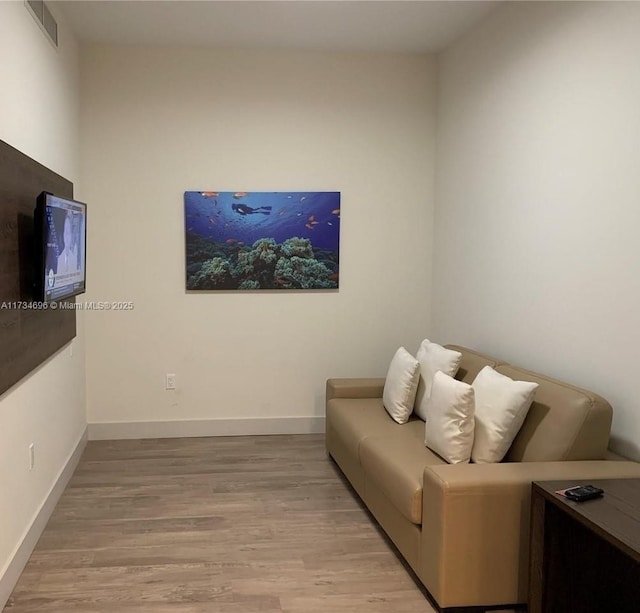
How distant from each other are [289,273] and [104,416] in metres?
1.76

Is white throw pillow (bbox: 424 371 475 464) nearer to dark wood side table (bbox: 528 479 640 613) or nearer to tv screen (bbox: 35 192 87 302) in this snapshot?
dark wood side table (bbox: 528 479 640 613)

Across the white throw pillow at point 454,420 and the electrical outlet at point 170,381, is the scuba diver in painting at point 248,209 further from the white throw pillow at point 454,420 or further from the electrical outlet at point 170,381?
the white throw pillow at point 454,420

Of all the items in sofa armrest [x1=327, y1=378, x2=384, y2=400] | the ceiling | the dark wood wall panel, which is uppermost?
the ceiling

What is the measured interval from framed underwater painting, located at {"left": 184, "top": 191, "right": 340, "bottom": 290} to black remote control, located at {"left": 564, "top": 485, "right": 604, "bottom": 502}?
300cm

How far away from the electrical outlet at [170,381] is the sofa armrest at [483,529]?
285 centimetres

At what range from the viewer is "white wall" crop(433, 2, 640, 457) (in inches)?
114

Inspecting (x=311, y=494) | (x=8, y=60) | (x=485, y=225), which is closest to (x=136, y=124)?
(x=8, y=60)

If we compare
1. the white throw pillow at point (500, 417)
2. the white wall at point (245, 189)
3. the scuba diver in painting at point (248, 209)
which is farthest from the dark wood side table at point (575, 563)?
the scuba diver in painting at point (248, 209)

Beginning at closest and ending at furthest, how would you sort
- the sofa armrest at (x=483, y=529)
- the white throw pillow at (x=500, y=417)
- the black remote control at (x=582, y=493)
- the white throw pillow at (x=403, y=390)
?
the black remote control at (x=582, y=493), the sofa armrest at (x=483, y=529), the white throw pillow at (x=500, y=417), the white throw pillow at (x=403, y=390)

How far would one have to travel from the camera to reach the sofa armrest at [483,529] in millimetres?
2555

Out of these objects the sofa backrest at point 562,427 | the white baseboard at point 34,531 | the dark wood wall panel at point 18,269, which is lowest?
the white baseboard at point 34,531

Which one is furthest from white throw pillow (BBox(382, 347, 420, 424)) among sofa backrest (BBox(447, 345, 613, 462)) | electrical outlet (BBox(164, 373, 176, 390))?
electrical outlet (BBox(164, 373, 176, 390))

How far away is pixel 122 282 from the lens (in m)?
4.92

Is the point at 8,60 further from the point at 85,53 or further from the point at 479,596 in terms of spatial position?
the point at 479,596
